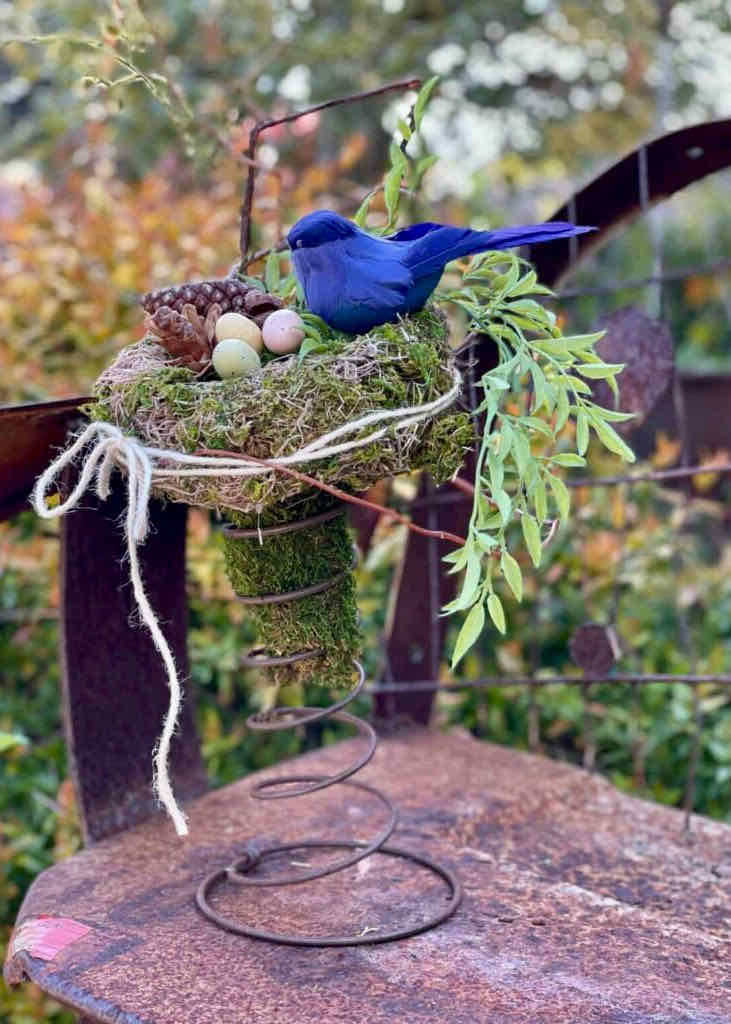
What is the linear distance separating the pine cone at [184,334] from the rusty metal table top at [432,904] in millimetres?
660

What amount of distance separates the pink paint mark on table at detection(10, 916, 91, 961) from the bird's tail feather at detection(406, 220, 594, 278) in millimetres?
848

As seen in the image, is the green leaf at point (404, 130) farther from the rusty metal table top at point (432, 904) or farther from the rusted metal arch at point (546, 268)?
the rusty metal table top at point (432, 904)

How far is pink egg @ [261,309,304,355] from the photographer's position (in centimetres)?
108

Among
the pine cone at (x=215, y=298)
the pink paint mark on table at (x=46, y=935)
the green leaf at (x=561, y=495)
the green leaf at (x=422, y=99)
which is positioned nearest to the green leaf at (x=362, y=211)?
the green leaf at (x=422, y=99)

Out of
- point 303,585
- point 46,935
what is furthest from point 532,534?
point 46,935

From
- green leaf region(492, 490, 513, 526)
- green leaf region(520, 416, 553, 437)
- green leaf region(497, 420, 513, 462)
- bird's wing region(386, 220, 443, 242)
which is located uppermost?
bird's wing region(386, 220, 443, 242)

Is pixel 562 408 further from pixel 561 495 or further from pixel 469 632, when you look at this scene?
pixel 469 632

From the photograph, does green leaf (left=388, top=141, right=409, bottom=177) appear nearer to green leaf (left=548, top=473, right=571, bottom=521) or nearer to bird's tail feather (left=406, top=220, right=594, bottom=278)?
bird's tail feather (left=406, top=220, right=594, bottom=278)

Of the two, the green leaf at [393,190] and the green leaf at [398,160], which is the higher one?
the green leaf at [398,160]

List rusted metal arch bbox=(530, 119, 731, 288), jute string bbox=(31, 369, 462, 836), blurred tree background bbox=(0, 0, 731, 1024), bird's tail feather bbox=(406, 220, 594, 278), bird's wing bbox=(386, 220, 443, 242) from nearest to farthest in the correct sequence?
jute string bbox=(31, 369, 462, 836) < bird's tail feather bbox=(406, 220, 594, 278) < bird's wing bbox=(386, 220, 443, 242) < rusted metal arch bbox=(530, 119, 731, 288) < blurred tree background bbox=(0, 0, 731, 1024)

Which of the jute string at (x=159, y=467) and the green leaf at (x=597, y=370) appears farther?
the green leaf at (x=597, y=370)

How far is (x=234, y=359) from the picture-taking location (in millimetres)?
1059

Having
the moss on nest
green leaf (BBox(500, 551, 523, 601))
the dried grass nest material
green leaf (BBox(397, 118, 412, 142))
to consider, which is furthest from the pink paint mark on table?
green leaf (BBox(397, 118, 412, 142))

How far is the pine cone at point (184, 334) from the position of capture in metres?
1.07
